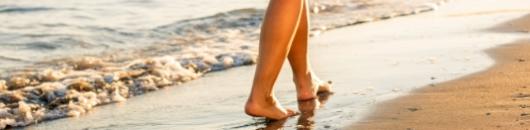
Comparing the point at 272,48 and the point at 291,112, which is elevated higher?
the point at 272,48

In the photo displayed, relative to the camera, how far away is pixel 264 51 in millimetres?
3590

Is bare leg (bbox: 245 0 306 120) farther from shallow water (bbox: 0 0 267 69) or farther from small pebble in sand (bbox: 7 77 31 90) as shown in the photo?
shallow water (bbox: 0 0 267 69)

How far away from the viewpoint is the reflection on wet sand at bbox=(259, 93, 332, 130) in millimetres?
3508

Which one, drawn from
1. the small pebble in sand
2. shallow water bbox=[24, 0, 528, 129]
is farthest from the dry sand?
the small pebble in sand

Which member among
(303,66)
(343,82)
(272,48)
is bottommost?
(343,82)

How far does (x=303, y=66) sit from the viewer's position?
4.04 metres

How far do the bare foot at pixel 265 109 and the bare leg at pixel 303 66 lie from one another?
352 millimetres

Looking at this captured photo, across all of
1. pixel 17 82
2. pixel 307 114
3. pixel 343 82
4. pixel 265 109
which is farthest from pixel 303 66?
pixel 17 82

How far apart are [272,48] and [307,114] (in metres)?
0.33

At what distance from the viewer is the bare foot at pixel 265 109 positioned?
361cm

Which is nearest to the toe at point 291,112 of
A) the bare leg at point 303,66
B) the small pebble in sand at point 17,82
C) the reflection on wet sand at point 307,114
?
the reflection on wet sand at point 307,114

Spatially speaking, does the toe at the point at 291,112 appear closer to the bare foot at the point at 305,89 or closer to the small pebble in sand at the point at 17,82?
the bare foot at the point at 305,89

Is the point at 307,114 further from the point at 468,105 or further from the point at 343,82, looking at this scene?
the point at 343,82

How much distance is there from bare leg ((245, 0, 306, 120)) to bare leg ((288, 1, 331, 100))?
10.1 inches
